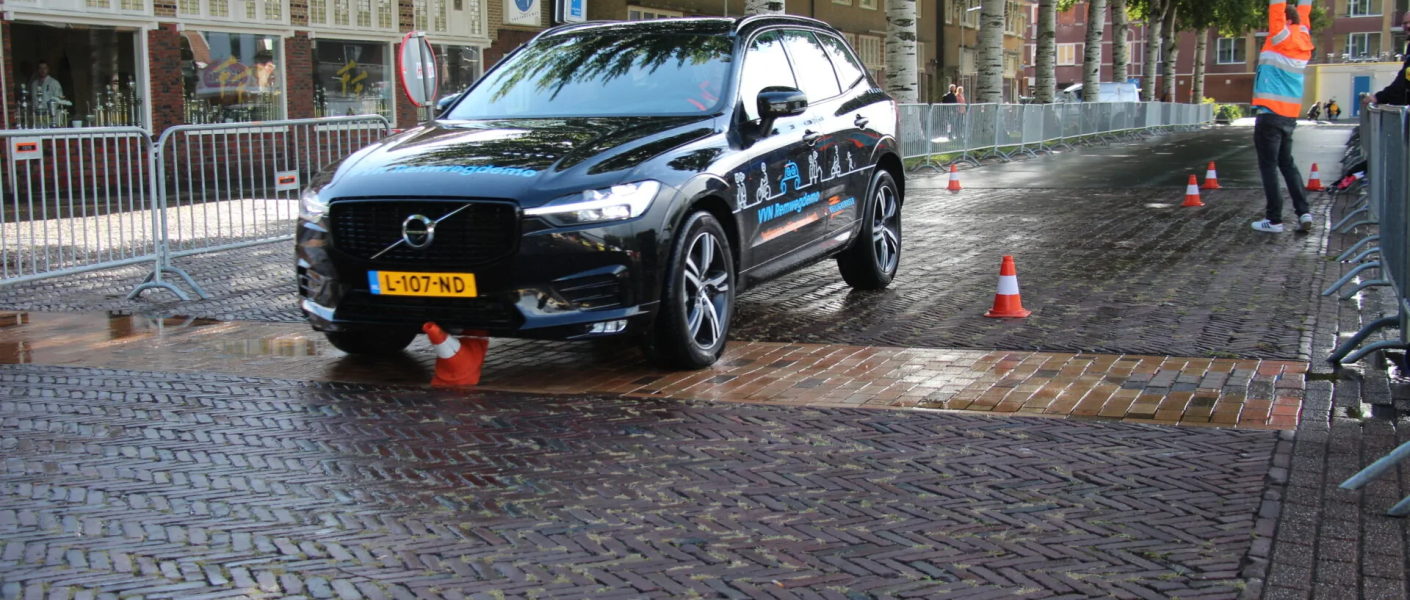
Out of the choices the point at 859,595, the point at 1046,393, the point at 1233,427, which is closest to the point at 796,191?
the point at 1046,393

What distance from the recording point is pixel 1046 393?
20.4ft

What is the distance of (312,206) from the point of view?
666 cm

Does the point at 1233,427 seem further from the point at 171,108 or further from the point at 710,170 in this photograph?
the point at 171,108

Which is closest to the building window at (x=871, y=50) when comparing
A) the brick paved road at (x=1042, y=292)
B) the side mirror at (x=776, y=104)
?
the brick paved road at (x=1042, y=292)

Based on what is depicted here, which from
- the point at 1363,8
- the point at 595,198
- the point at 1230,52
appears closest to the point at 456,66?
the point at 595,198

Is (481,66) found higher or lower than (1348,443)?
higher

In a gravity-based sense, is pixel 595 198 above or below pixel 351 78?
below

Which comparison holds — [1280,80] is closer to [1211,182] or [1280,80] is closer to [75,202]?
[1211,182]

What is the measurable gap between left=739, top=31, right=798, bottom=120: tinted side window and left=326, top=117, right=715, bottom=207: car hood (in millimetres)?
442

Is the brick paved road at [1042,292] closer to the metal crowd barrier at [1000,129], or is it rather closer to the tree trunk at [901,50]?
the metal crowd barrier at [1000,129]

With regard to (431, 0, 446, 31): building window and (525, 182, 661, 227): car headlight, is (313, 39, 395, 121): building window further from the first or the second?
(525, 182, 661, 227): car headlight

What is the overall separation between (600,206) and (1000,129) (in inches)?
872

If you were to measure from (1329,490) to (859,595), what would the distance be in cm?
186

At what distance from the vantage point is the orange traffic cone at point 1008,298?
8148mm
